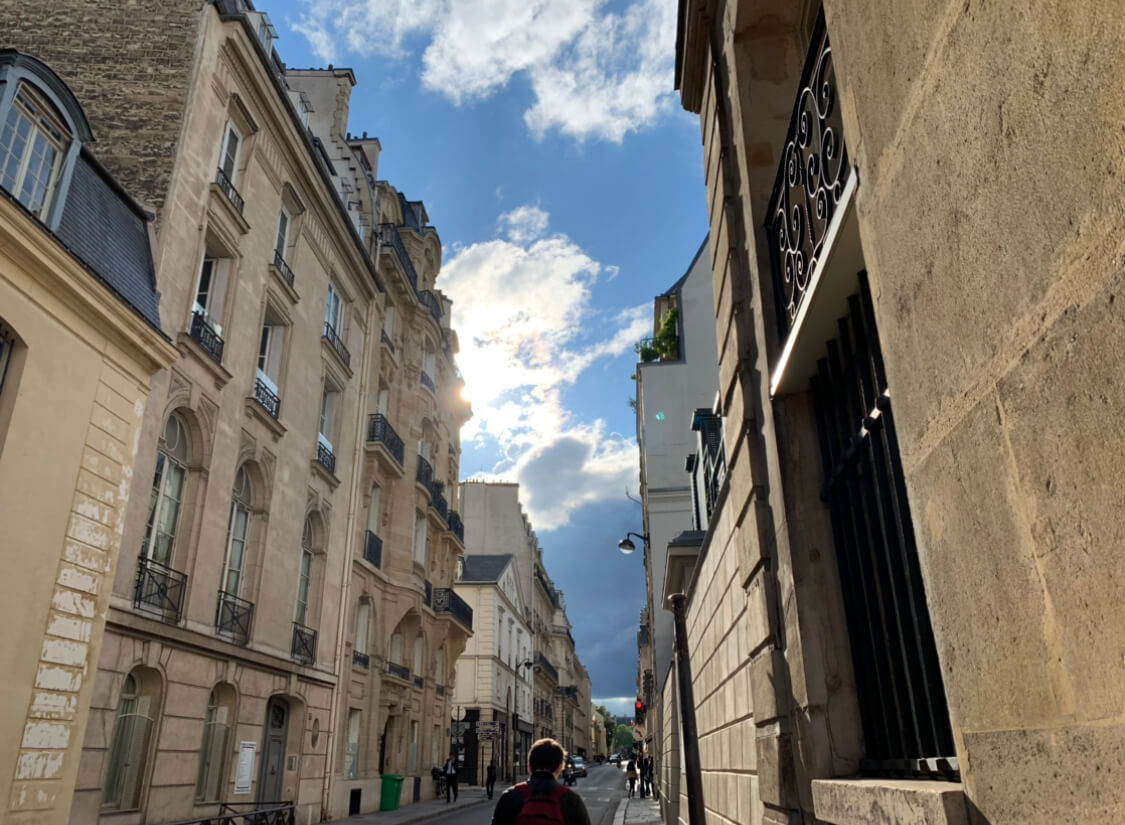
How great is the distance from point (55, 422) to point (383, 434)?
14573mm

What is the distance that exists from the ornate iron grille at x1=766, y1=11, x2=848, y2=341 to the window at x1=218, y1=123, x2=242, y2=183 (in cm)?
1512

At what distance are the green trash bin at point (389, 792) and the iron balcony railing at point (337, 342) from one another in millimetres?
12427

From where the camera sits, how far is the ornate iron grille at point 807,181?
3.27m

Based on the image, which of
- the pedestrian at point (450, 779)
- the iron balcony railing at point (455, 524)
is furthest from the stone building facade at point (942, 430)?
the iron balcony railing at point (455, 524)

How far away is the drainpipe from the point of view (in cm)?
1941

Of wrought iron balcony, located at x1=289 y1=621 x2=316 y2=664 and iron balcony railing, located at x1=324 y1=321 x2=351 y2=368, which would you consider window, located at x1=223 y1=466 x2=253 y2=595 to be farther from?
iron balcony railing, located at x1=324 y1=321 x2=351 y2=368

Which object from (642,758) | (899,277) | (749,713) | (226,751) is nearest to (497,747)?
(642,758)

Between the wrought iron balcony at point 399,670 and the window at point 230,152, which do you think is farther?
the wrought iron balcony at point 399,670

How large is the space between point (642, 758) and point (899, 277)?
35.7 meters

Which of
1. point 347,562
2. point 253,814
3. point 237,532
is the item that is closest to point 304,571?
point 347,562

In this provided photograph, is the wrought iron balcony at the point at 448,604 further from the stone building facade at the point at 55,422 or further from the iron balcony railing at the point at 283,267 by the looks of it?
the stone building facade at the point at 55,422

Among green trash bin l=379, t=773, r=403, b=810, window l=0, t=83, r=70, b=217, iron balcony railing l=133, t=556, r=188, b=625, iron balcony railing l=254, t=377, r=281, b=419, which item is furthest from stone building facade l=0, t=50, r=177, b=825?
green trash bin l=379, t=773, r=403, b=810

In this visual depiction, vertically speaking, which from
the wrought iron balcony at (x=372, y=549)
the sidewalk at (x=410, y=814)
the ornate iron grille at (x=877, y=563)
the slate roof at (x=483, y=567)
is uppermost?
the slate roof at (x=483, y=567)

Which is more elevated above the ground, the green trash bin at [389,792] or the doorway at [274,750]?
the doorway at [274,750]
